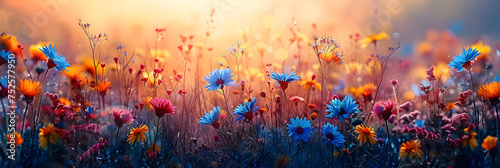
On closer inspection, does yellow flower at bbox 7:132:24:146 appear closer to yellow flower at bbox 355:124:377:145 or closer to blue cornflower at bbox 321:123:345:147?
blue cornflower at bbox 321:123:345:147

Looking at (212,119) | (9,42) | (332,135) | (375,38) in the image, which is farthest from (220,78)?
(375,38)

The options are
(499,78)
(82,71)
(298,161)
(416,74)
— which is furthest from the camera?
(416,74)

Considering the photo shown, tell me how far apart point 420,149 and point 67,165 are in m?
1.51

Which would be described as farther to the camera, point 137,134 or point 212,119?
point 137,134

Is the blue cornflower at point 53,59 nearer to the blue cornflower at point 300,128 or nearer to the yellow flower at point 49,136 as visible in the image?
the yellow flower at point 49,136

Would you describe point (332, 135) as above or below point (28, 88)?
below

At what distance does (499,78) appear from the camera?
7.48 feet

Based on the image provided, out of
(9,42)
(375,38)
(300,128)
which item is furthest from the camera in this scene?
(375,38)

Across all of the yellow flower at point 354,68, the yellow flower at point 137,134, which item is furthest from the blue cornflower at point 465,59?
the yellow flower at point 137,134

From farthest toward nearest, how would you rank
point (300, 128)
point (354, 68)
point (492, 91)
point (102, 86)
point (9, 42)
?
point (354, 68), point (102, 86), point (9, 42), point (492, 91), point (300, 128)

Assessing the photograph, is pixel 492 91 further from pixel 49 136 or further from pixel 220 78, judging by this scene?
pixel 49 136

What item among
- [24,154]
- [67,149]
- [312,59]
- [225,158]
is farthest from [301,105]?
[24,154]

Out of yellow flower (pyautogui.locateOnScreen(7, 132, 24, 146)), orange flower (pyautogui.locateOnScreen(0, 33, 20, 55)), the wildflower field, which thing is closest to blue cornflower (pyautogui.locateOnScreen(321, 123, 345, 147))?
the wildflower field

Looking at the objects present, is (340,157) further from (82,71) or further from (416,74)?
(416,74)
